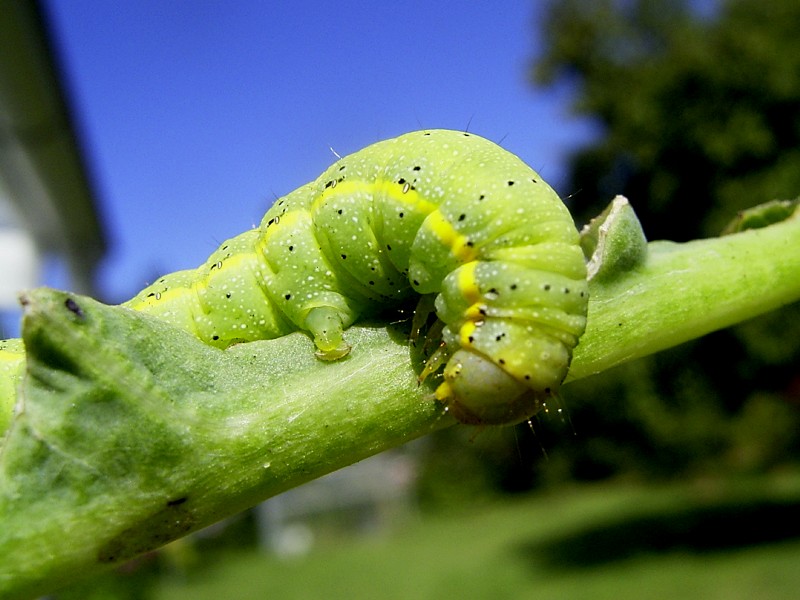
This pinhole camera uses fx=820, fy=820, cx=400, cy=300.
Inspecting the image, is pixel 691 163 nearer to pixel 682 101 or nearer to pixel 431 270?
pixel 682 101

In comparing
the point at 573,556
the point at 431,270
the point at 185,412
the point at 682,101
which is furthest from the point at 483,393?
the point at 682,101

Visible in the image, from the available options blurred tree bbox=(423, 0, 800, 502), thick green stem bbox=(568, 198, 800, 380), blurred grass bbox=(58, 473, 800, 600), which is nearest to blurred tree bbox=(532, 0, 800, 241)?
blurred tree bbox=(423, 0, 800, 502)

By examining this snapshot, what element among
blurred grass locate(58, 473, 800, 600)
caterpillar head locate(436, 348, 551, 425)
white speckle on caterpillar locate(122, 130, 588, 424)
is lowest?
caterpillar head locate(436, 348, 551, 425)

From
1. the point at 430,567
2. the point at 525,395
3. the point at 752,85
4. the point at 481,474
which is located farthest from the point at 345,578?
the point at 525,395

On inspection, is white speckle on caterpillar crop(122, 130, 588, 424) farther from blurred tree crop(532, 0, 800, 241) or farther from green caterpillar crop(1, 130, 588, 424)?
blurred tree crop(532, 0, 800, 241)

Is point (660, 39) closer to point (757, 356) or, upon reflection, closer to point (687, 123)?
point (687, 123)

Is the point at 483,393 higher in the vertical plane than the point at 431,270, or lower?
lower
